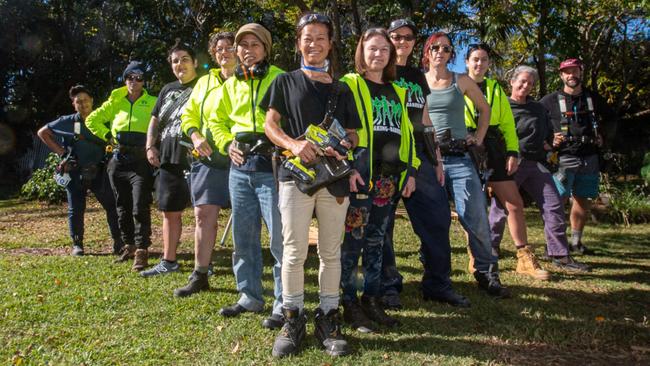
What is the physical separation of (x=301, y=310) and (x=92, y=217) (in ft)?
27.2

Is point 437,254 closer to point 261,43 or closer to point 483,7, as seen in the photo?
point 261,43

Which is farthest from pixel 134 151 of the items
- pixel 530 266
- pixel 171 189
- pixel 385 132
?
pixel 530 266

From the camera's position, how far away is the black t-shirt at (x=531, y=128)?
242 inches

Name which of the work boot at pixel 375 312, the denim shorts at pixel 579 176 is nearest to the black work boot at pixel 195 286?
the work boot at pixel 375 312

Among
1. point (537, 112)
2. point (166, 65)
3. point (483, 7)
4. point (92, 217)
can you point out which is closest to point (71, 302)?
point (537, 112)

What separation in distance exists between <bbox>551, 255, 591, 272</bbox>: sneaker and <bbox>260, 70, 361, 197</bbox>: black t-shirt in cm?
377

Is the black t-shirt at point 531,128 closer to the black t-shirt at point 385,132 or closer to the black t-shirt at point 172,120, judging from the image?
the black t-shirt at point 385,132

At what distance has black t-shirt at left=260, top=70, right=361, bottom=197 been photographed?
3.55 m

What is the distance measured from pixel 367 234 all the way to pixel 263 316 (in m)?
1.02

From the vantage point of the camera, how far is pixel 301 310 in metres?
3.69

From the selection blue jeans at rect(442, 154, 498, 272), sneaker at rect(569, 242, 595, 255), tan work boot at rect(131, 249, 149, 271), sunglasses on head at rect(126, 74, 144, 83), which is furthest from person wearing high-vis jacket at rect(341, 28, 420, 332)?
sneaker at rect(569, 242, 595, 255)

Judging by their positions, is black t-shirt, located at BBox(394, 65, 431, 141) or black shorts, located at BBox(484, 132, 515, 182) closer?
black t-shirt, located at BBox(394, 65, 431, 141)

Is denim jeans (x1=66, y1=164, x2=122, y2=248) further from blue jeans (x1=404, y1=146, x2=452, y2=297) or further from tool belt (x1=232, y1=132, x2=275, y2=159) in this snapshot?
blue jeans (x1=404, y1=146, x2=452, y2=297)

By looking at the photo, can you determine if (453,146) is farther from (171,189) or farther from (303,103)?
(171,189)
